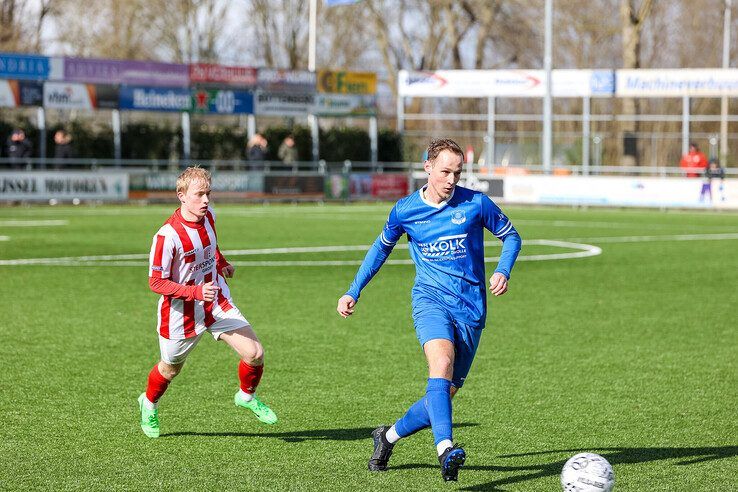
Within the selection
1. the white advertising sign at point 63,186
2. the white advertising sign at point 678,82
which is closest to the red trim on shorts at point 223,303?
the white advertising sign at point 63,186

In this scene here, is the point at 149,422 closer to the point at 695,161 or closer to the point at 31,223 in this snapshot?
the point at 31,223

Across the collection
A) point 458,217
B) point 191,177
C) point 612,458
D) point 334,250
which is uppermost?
point 191,177

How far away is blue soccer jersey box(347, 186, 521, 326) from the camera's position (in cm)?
653

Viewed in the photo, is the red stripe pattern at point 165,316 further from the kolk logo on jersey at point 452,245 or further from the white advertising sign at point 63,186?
the white advertising sign at point 63,186

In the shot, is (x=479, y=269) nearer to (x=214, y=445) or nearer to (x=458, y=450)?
(x=458, y=450)

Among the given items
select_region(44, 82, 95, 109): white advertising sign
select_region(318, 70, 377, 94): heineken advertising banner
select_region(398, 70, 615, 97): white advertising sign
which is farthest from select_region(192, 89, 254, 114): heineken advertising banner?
select_region(398, 70, 615, 97): white advertising sign

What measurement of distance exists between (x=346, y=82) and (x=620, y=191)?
13.3 meters

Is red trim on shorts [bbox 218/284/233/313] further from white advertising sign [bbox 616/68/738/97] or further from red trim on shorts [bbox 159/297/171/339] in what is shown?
white advertising sign [bbox 616/68/738/97]

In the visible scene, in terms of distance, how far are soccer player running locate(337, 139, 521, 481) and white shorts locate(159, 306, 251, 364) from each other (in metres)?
1.13

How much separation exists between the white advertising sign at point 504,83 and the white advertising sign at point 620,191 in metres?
9.28

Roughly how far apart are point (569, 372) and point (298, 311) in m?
4.40

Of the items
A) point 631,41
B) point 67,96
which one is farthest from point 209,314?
point 631,41

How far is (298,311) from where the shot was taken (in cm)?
1357

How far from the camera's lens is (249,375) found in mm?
7691
